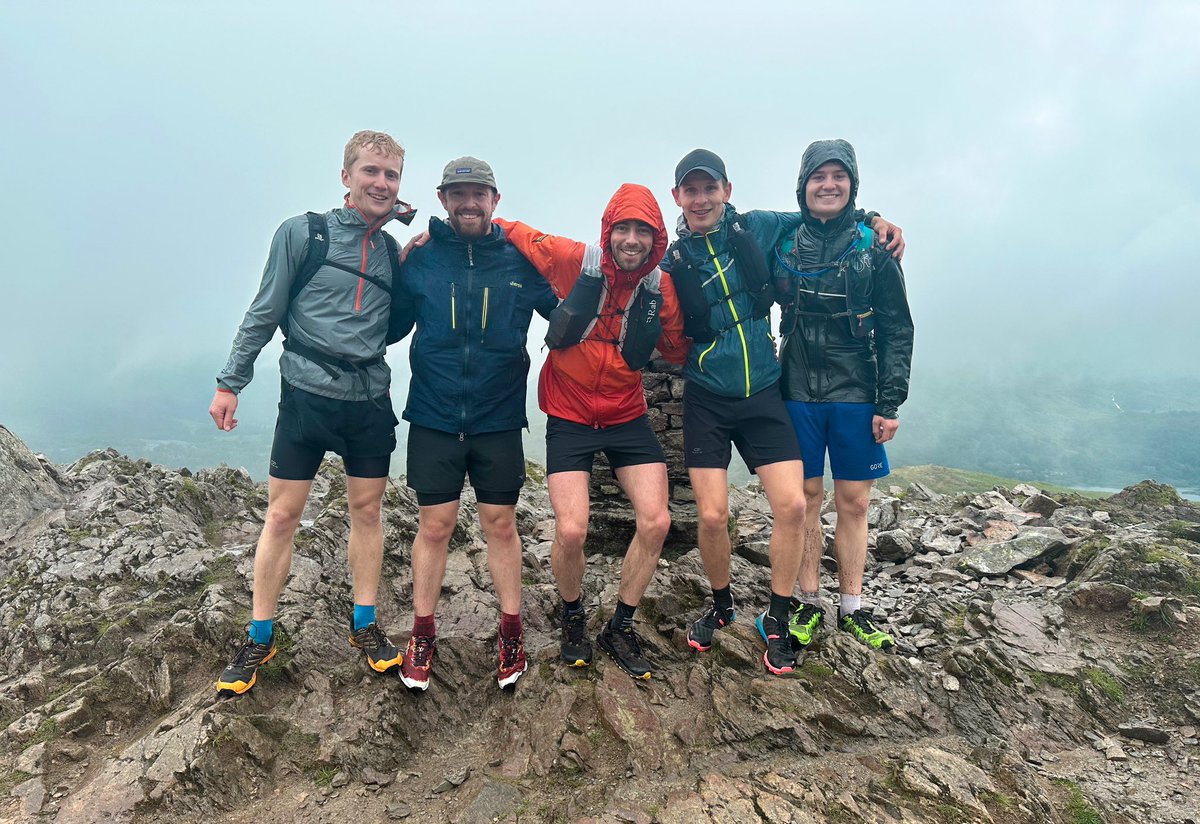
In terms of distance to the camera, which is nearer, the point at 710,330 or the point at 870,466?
the point at 710,330

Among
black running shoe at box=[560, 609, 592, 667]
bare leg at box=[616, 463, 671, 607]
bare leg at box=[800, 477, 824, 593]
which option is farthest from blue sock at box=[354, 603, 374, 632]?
bare leg at box=[800, 477, 824, 593]

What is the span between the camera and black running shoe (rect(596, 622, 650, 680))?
7434 mm

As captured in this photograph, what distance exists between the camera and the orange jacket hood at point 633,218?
6750mm

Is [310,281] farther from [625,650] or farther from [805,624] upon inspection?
[805,624]

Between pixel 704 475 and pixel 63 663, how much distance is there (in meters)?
10.5

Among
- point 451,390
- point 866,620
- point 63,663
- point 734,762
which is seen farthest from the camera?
point 63,663

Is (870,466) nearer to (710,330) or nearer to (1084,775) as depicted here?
(710,330)

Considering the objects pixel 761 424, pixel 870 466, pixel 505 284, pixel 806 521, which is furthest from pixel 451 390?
pixel 870 466

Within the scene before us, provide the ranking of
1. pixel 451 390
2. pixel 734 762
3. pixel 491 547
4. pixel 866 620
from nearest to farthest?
pixel 734 762
pixel 451 390
pixel 491 547
pixel 866 620

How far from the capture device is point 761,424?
7.55m

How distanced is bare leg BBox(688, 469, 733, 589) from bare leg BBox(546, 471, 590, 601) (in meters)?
1.46

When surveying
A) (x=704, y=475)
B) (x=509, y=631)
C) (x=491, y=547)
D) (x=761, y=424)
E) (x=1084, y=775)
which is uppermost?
(x=761, y=424)

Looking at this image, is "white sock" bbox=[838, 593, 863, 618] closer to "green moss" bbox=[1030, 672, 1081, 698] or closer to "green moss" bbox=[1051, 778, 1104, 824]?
"green moss" bbox=[1030, 672, 1081, 698]

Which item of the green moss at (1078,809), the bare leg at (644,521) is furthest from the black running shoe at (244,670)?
the green moss at (1078,809)
